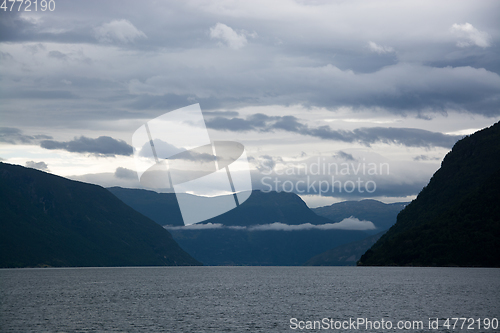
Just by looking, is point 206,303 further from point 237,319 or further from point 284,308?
point 237,319

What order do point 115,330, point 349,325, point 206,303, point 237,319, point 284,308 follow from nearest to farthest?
1. point 115,330
2. point 349,325
3. point 237,319
4. point 284,308
5. point 206,303

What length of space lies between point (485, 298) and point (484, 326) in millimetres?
53646

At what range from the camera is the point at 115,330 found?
8112 centimetres

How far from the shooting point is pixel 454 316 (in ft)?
316

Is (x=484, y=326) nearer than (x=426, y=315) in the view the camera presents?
Yes

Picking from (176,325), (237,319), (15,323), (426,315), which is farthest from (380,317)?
(15,323)

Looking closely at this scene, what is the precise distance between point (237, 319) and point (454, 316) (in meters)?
43.3

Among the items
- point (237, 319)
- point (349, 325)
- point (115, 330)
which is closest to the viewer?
point (115, 330)

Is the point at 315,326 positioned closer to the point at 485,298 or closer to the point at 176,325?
the point at 176,325

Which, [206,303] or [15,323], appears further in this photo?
[206,303]

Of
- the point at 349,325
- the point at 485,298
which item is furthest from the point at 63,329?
the point at 485,298

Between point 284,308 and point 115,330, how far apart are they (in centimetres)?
4453

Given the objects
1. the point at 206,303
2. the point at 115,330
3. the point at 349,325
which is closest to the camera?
the point at 115,330

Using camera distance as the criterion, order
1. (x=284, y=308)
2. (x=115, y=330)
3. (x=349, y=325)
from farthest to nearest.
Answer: (x=284, y=308) → (x=349, y=325) → (x=115, y=330)
